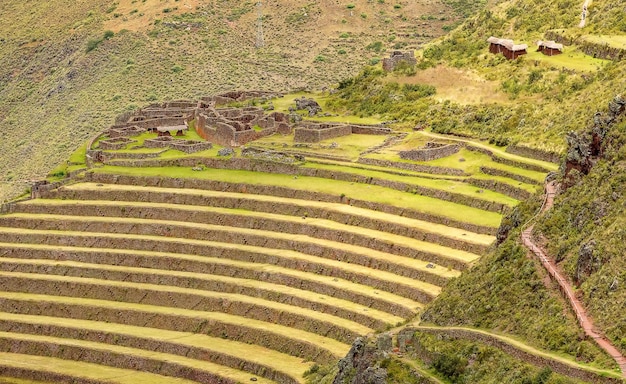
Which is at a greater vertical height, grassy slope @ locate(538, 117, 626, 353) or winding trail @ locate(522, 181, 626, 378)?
grassy slope @ locate(538, 117, 626, 353)

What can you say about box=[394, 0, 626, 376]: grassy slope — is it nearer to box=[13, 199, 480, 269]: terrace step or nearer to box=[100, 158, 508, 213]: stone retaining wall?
box=[100, 158, 508, 213]: stone retaining wall

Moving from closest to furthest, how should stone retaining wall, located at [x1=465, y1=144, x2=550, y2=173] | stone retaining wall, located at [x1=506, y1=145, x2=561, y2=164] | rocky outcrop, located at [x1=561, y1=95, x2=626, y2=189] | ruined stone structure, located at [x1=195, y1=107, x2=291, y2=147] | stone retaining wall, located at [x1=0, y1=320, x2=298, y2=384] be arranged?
rocky outcrop, located at [x1=561, y1=95, x2=626, y2=189] < stone retaining wall, located at [x1=0, y1=320, x2=298, y2=384] < stone retaining wall, located at [x1=465, y1=144, x2=550, y2=173] < stone retaining wall, located at [x1=506, y1=145, x2=561, y2=164] < ruined stone structure, located at [x1=195, y1=107, x2=291, y2=147]

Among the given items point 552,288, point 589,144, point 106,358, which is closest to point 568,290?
point 552,288

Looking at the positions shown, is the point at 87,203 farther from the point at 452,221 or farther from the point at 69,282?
the point at 452,221

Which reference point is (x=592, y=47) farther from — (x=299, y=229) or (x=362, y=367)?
(x=362, y=367)

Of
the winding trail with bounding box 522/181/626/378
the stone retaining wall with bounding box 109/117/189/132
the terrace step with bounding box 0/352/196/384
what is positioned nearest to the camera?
the winding trail with bounding box 522/181/626/378

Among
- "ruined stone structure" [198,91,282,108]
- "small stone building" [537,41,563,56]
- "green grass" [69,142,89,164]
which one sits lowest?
"green grass" [69,142,89,164]

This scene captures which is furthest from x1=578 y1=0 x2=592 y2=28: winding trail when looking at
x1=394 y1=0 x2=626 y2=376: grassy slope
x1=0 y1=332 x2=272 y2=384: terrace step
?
x1=0 y1=332 x2=272 y2=384: terrace step
